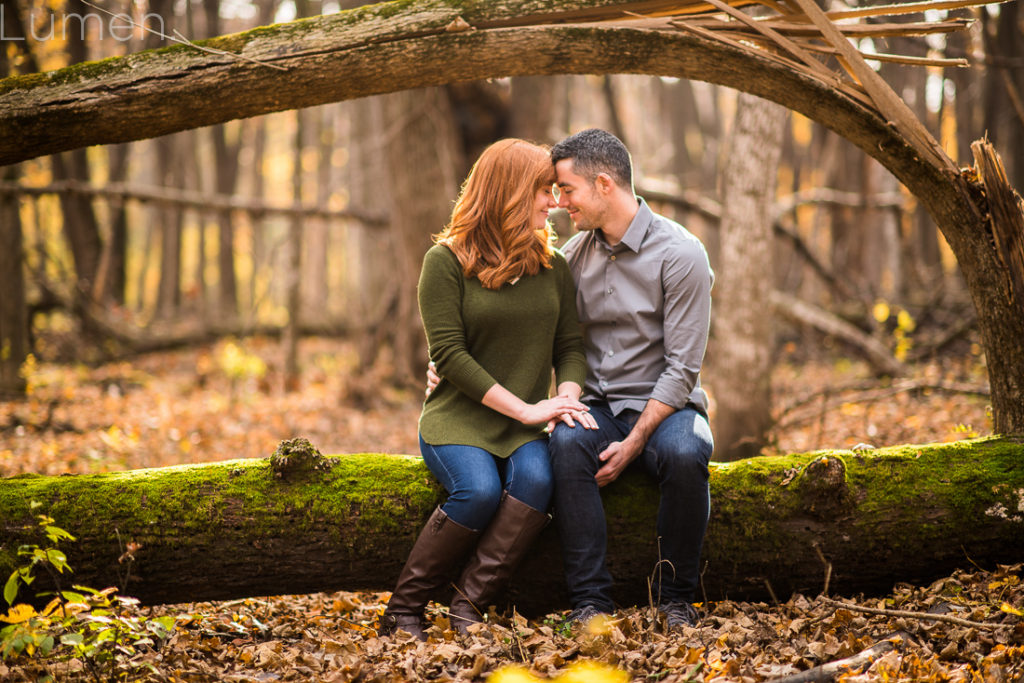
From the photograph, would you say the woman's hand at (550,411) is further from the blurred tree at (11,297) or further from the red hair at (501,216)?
the blurred tree at (11,297)

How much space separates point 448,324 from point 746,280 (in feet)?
11.9

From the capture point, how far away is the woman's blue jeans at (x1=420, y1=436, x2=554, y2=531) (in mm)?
3420

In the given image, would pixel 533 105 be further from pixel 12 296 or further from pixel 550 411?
pixel 550 411

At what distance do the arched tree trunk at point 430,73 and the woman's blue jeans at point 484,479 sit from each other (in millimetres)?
1861

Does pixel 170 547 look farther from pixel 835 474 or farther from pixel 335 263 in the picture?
pixel 335 263

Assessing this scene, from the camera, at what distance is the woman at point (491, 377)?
345 centimetres

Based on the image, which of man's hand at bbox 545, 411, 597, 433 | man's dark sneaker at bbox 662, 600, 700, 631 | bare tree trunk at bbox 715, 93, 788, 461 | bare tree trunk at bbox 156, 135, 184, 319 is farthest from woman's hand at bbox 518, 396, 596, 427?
bare tree trunk at bbox 156, 135, 184, 319

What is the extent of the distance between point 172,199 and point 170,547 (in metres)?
7.90

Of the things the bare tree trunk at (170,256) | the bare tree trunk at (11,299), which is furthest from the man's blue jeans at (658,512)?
the bare tree trunk at (170,256)

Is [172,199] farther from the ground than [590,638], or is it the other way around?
[172,199]

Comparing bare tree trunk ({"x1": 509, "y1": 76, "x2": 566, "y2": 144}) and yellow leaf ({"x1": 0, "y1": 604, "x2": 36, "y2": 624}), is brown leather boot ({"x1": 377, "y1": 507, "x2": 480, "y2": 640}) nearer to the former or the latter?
yellow leaf ({"x1": 0, "y1": 604, "x2": 36, "y2": 624})

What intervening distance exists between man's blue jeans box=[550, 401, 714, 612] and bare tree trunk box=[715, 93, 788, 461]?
2891mm

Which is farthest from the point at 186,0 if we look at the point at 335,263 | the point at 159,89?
the point at 335,263

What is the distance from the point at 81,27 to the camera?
435 inches
